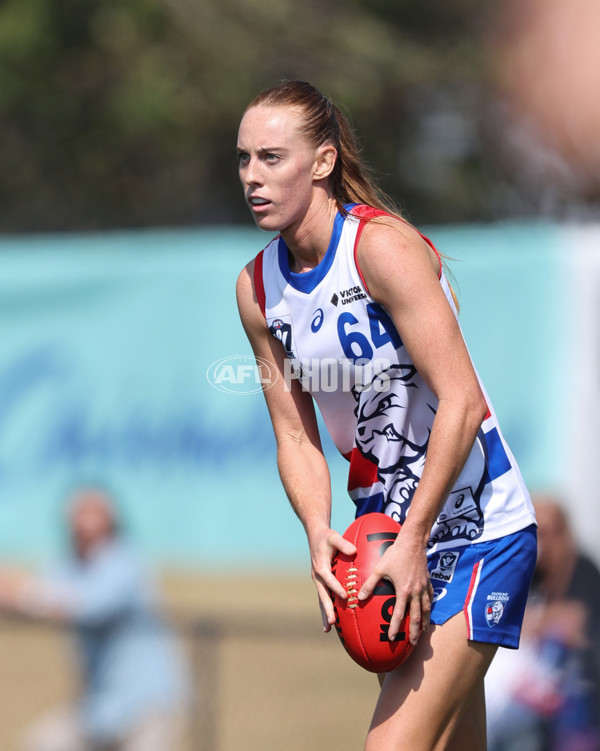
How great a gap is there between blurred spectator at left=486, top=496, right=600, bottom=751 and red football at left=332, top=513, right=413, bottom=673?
273cm

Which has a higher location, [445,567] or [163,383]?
[445,567]

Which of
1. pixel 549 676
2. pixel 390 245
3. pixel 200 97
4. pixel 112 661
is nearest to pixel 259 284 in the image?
pixel 390 245

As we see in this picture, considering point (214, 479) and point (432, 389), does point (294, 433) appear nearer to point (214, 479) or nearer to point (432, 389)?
point (432, 389)

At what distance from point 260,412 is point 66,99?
8.40 metres

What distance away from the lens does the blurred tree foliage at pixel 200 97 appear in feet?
42.7

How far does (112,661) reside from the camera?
6395 mm

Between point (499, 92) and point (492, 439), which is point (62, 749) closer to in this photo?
point (492, 439)

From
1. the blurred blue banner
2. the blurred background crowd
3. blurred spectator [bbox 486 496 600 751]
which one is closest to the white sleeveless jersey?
the blurred background crowd

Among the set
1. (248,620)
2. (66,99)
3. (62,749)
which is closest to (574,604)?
(248,620)

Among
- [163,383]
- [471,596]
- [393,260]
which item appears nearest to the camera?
[393,260]

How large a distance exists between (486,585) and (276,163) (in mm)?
1286

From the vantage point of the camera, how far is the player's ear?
298cm

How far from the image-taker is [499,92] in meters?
12.3

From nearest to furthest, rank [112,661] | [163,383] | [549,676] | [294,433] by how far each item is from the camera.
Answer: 1. [294,433]
2. [549,676]
3. [112,661]
4. [163,383]
